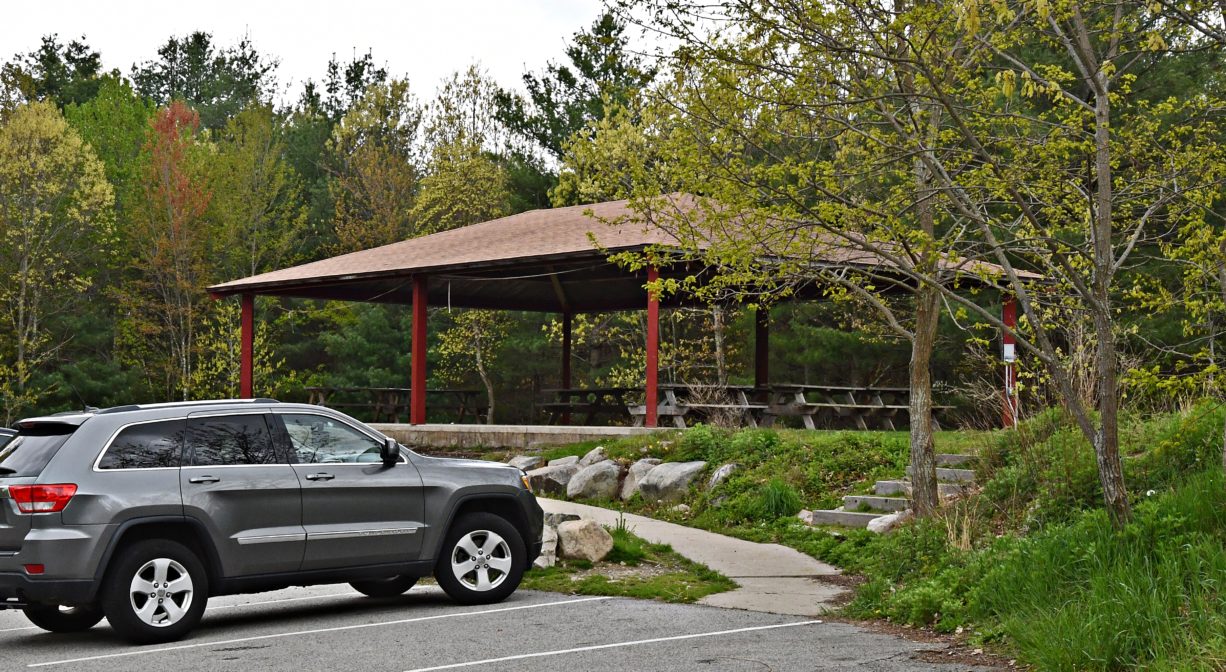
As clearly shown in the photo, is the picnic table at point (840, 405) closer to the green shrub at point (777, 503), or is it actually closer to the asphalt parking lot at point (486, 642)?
the green shrub at point (777, 503)

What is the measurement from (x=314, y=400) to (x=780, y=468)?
692 inches

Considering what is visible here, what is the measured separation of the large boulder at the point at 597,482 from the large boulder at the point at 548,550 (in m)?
5.83

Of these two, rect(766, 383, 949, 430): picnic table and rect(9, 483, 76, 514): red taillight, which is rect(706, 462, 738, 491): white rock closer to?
rect(766, 383, 949, 430): picnic table

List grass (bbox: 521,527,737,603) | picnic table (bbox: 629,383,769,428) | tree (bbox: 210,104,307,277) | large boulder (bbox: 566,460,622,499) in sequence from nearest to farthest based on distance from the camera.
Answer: grass (bbox: 521,527,737,603) < large boulder (bbox: 566,460,622,499) < picnic table (bbox: 629,383,769,428) < tree (bbox: 210,104,307,277)

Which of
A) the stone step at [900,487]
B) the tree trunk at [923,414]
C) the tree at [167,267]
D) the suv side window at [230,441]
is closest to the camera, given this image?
the suv side window at [230,441]

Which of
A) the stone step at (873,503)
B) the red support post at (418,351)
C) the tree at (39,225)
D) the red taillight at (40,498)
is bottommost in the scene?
the stone step at (873,503)

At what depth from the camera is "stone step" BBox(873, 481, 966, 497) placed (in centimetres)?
1374

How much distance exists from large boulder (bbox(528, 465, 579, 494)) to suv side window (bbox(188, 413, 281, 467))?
31.3ft

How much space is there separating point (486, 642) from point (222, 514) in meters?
2.12

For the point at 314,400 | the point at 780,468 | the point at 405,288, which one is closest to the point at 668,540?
the point at 780,468

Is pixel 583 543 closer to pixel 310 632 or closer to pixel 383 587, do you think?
pixel 383 587

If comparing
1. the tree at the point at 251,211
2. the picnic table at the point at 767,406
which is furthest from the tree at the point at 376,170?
the picnic table at the point at 767,406

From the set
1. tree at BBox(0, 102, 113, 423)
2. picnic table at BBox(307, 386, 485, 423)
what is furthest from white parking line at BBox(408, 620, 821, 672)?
tree at BBox(0, 102, 113, 423)

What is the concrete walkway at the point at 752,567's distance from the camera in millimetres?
10159
